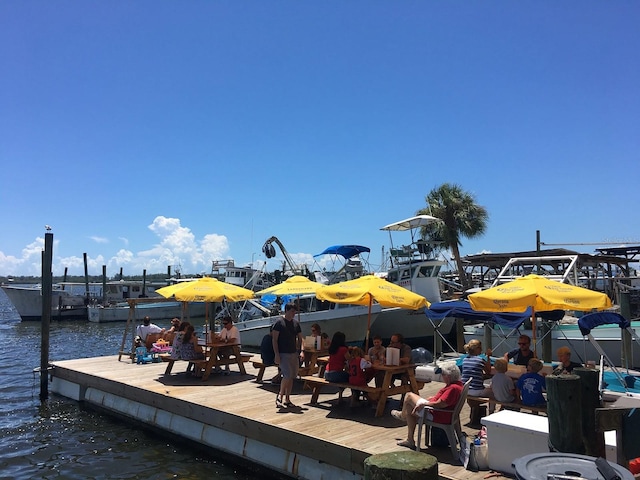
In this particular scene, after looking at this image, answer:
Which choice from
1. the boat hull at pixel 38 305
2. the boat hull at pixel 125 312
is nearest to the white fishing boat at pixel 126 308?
the boat hull at pixel 125 312

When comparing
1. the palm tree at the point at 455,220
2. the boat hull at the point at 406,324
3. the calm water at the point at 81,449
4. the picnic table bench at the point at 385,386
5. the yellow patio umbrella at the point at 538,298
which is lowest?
the calm water at the point at 81,449

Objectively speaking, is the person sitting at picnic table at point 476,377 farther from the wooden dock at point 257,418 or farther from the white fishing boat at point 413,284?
the white fishing boat at point 413,284

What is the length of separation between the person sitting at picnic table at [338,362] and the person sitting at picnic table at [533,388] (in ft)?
9.36

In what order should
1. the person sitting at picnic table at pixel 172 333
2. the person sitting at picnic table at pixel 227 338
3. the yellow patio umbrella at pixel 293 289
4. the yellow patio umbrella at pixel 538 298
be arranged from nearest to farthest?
1. the yellow patio umbrella at pixel 538 298
2. the person sitting at picnic table at pixel 227 338
3. the yellow patio umbrella at pixel 293 289
4. the person sitting at picnic table at pixel 172 333

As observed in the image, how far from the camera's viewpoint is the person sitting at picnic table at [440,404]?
6.23 meters

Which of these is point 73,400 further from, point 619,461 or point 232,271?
point 232,271

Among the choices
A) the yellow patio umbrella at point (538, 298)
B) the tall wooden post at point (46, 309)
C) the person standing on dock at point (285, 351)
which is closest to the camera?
the yellow patio umbrella at point (538, 298)

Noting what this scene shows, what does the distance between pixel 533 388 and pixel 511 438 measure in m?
1.38

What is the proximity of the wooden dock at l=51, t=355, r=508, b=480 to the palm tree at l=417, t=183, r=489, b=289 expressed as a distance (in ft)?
70.5

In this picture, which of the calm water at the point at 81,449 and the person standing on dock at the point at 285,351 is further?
the person standing on dock at the point at 285,351

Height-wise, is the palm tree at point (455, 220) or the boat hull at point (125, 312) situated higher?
the palm tree at point (455, 220)

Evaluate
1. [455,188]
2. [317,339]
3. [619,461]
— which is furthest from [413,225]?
[619,461]

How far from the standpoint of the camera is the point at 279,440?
7.45 m

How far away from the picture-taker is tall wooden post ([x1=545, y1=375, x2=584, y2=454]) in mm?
3633
